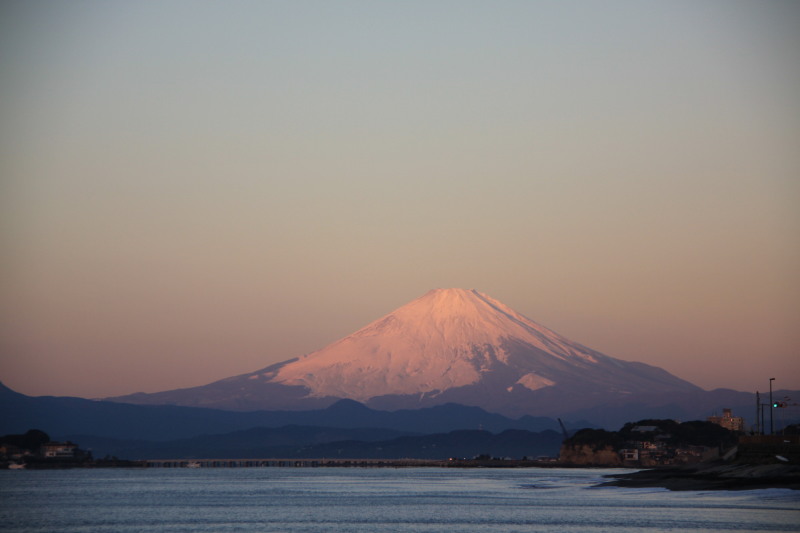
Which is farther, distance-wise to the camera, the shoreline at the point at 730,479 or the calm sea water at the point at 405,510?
the shoreline at the point at 730,479

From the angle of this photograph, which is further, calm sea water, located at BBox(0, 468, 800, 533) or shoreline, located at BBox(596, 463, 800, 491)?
shoreline, located at BBox(596, 463, 800, 491)

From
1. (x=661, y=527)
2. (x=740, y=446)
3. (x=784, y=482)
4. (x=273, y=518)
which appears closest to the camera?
(x=661, y=527)

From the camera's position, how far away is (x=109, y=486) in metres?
145

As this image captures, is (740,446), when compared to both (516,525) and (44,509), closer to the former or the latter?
(516,525)

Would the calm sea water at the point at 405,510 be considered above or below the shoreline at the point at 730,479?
below

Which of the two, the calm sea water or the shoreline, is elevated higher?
the shoreline

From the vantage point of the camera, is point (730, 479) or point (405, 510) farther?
point (730, 479)

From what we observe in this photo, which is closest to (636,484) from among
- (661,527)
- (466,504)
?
(466,504)

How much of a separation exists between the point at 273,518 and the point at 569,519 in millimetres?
19796

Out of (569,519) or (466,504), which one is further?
(466,504)

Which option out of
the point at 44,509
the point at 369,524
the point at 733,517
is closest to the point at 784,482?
the point at 733,517

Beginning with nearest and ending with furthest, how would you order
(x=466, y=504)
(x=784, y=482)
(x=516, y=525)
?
1. (x=516, y=525)
2. (x=784, y=482)
3. (x=466, y=504)

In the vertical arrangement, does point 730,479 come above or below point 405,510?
above

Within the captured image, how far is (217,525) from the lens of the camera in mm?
81375
